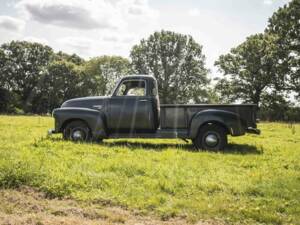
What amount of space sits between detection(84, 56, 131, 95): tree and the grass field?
163ft

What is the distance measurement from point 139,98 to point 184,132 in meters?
1.71

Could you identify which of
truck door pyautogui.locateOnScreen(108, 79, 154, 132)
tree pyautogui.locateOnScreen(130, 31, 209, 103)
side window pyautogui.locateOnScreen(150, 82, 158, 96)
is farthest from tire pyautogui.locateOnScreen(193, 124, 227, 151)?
tree pyautogui.locateOnScreen(130, 31, 209, 103)

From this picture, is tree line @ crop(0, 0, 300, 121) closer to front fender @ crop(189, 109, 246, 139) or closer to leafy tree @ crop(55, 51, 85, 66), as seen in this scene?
leafy tree @ crop(55, 51, 85, 66)

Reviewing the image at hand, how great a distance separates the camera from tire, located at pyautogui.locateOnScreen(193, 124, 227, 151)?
37.0ft

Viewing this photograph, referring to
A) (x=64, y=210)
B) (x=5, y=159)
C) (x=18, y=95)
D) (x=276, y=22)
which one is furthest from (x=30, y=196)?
(x=18, y=95)

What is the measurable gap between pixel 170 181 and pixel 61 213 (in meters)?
2.29

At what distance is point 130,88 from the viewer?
12305mm

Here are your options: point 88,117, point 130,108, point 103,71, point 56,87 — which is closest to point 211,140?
point 130,108

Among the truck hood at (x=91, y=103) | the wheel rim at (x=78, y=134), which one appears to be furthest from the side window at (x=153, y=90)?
the wheel rim at (x=78, y=134)

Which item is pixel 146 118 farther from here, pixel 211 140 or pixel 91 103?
pixel 211 140

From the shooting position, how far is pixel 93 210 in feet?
17.8

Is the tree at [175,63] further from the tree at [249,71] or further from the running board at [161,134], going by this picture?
the running board at [161,134]

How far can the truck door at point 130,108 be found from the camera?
465 inches

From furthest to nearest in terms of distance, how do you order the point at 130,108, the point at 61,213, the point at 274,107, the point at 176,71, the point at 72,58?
the point at 72,58, the point at 176,71, the point at 274,107, the point at 130,108, the point at 61,213
